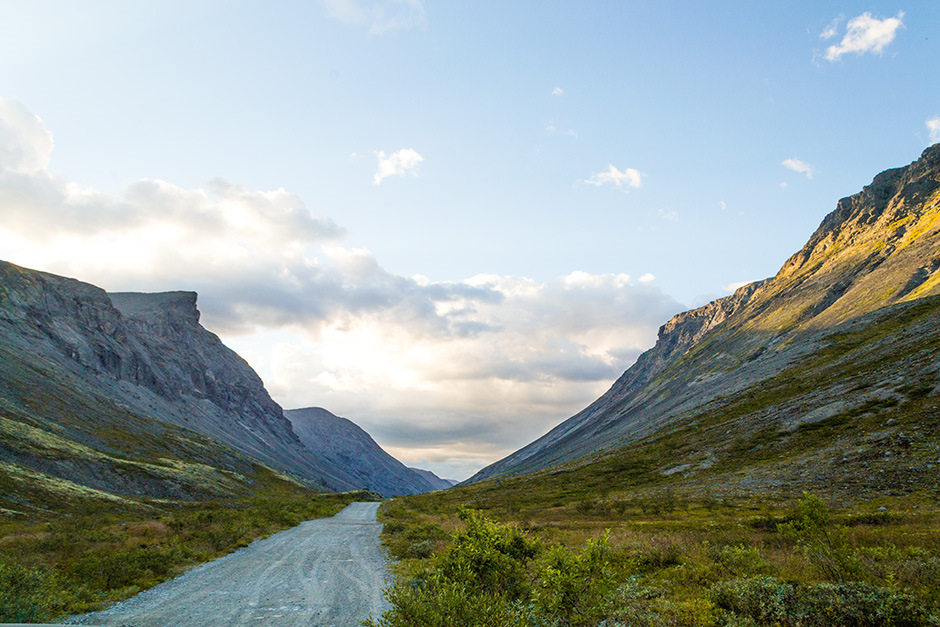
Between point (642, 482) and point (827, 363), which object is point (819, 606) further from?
point (827, 363)

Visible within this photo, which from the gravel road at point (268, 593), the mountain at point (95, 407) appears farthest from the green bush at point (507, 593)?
the mountain at point (95, 407)

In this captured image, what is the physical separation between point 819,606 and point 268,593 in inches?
710

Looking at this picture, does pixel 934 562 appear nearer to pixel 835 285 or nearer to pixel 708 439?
pixel 708 439

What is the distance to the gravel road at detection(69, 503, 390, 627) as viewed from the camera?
1406 centimetres

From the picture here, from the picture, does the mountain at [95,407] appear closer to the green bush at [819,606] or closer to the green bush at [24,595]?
the green bush at [24,595]

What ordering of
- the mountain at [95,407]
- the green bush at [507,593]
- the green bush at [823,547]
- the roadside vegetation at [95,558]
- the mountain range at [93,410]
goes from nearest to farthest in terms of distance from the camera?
the green bush at [507,593] → the green bush at [823,547] → the roadside vegetation at [95,558] → the mountain range at [93,410] → the mountain at [95,407]

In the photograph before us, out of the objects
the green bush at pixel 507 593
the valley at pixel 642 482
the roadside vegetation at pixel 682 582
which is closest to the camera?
the green bush at pixel 507 593

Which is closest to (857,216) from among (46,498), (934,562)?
(934,562)

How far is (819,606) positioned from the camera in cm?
933

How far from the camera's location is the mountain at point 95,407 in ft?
218

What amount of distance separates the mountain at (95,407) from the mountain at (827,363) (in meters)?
90.7

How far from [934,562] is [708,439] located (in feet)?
256

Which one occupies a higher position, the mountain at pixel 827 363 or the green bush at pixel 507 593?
the mountain at pixel 827 363

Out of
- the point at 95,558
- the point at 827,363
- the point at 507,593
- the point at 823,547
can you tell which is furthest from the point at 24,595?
the point at 827,363
